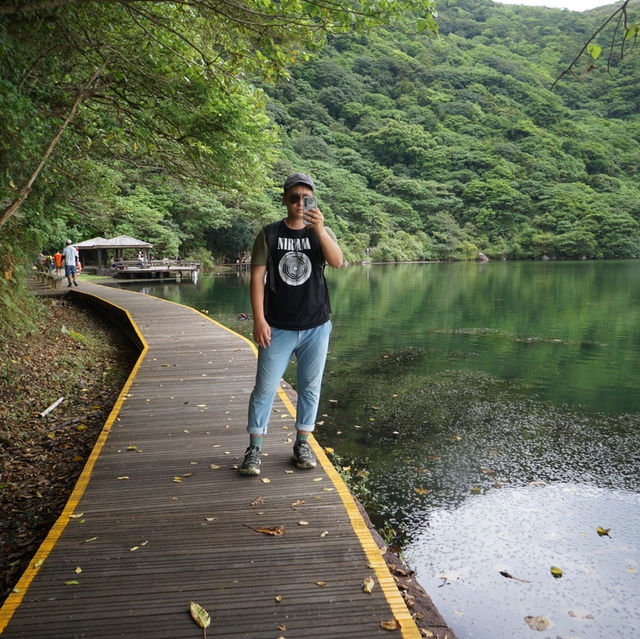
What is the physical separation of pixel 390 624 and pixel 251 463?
1588 mm

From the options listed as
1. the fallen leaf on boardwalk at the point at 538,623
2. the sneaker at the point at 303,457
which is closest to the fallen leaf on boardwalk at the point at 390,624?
the sneaker at the point at 303,457

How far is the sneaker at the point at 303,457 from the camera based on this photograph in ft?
11.7

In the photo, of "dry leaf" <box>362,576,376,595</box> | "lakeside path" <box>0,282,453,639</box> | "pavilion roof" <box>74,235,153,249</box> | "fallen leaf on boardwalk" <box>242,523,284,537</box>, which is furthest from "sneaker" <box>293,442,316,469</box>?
"pavilion roof" <box>74,235,153,249</box>

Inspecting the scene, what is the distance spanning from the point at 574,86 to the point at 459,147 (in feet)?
91.4

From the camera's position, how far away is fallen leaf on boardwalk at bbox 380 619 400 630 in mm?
2092

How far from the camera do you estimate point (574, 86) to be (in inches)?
3169

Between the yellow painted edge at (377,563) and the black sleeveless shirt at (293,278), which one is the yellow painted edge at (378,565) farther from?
the black sleeveless shirt at (293,278)

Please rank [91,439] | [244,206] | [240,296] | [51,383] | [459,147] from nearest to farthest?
[91,439], [51,383], [240,296], [244,206], [459,147]

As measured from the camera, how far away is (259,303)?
3.10m

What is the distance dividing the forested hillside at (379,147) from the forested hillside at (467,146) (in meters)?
0.25

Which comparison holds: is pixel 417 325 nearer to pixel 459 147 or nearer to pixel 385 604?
pixel 385 604

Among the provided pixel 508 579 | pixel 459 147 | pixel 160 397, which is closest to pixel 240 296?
pixel 160 397

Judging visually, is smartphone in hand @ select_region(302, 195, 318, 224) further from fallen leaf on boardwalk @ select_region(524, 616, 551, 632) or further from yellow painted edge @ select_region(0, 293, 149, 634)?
fallen leaf on boardwalk @ select_region(524, 616, 551, 632)

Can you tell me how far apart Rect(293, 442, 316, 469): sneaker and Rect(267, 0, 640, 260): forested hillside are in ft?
145
